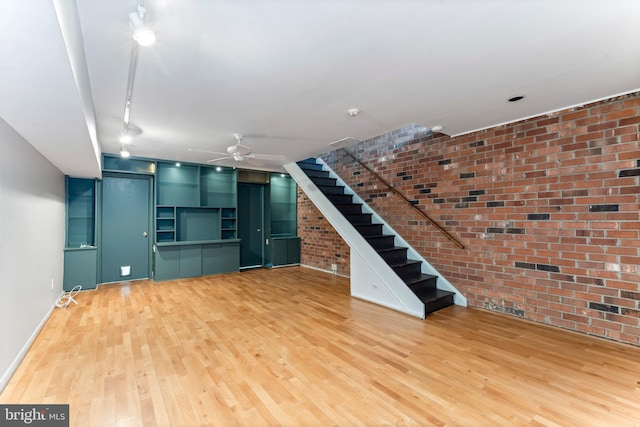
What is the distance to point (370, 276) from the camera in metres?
4.29

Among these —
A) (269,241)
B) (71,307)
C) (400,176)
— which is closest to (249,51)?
(400,176)

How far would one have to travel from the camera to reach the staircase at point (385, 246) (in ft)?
12.8

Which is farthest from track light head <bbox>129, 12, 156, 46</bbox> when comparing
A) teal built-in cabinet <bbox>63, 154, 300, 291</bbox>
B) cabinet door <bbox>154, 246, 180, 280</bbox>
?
cabinet door <bbox>154, 246, 180, 280</bbox>

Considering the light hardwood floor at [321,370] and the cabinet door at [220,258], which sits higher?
the cabinet door at [220,258]

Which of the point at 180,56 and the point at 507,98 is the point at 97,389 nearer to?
the point at 180,56

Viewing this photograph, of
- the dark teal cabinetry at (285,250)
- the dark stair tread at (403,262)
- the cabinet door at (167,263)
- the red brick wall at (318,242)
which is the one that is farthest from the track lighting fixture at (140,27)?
the dark teal cabinetry at (285,250)

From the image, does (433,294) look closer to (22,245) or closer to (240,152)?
(240,152)

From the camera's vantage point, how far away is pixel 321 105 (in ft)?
9.65

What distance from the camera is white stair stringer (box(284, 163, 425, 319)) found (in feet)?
12.3

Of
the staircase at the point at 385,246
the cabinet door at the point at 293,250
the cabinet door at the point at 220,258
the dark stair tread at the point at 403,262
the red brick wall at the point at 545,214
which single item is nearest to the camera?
the red brick wall at the point at 545,214

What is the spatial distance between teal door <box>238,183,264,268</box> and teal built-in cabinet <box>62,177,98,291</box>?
112 inches

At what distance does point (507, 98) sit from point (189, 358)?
13.0 feet

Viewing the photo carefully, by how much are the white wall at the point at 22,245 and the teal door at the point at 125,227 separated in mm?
1482

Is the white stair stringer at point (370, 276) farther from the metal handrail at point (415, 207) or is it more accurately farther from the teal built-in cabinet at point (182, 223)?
the teal built-in cabinet at point (182, 223)
